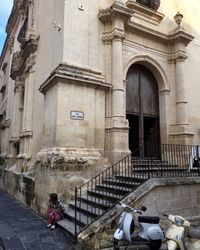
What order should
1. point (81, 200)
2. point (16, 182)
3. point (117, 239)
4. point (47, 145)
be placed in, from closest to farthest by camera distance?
point (117, 239)
point (81, 200)
point (47, 145)
point (16, 182)

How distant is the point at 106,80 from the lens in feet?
29.7

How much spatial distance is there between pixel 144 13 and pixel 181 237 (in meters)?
8.58

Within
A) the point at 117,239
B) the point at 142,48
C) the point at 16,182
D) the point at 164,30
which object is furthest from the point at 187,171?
the point at 16,182

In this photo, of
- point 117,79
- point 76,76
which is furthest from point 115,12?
point 76,76

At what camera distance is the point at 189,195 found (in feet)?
22.1

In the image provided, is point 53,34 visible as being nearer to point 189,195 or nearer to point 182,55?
point 182,55

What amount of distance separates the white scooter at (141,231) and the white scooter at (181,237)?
334 millimetres

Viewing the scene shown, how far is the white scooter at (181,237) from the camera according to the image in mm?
4211

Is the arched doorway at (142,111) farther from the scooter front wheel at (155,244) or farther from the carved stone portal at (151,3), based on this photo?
the scooter front wheel at (155,244)

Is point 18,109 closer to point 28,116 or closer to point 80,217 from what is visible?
point 28,116

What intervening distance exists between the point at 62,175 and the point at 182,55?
667 cm

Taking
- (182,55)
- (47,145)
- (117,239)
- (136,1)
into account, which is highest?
(136,1)

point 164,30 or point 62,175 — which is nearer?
point 62,175

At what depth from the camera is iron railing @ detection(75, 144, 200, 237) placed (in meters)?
6.33
